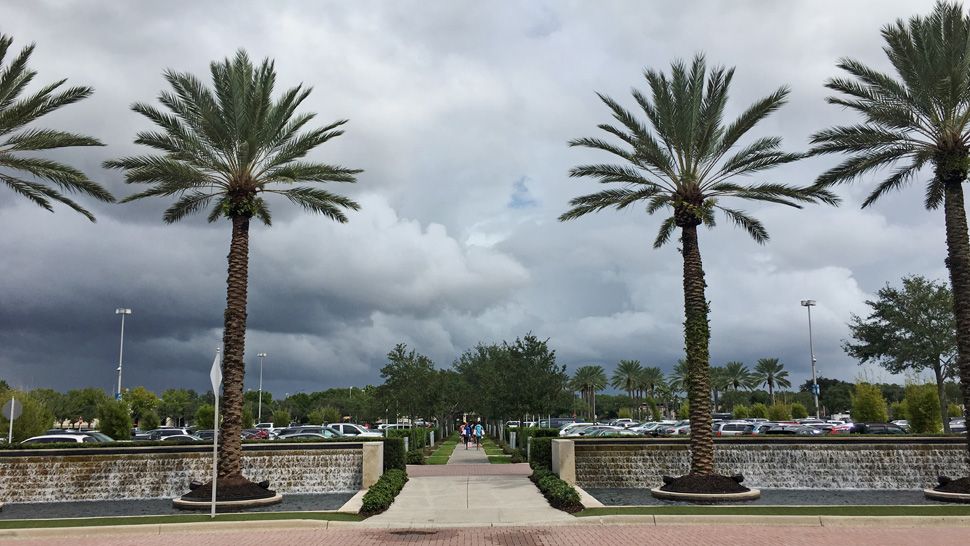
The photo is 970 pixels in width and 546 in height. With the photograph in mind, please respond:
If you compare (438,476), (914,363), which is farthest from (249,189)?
(914,363)

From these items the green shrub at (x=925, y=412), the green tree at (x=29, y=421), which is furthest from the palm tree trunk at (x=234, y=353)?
the green shrub at (x=925, y=412)

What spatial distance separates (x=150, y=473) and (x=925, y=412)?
37.1 m

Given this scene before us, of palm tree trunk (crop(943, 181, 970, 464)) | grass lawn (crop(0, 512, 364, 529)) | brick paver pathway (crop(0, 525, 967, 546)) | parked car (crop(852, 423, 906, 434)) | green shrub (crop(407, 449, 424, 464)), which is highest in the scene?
palm tree trunk (crop(943, 181, 970, 464))

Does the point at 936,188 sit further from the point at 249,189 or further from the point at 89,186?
the point at 89,186

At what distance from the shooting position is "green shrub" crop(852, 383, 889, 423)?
5050 cm

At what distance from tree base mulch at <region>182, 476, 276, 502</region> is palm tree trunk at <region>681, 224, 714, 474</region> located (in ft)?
38.7

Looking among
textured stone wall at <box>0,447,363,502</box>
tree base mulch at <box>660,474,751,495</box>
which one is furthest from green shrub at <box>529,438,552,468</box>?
textured stone wall at <box>0,447,363,502</box>

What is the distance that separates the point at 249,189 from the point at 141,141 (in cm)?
341

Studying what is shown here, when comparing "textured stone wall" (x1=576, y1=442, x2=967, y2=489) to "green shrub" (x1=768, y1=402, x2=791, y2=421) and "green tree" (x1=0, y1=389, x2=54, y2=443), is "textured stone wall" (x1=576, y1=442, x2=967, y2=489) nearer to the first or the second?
"green tree" (x1=0, y1=389, x2=54, y2=443)

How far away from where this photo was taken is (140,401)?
8919cm

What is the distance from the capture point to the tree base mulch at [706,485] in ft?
65.6

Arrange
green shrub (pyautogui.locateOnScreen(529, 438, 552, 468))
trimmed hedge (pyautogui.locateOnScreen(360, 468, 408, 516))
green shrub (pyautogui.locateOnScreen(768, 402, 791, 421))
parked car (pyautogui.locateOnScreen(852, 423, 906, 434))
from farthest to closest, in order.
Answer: green shrub (pyautogui.locateOnScreen(768, 402, 791, 421)) → parked car (pyautogui.locateOnScreen(852, 423, 906, 434)) → green shrub (pyautogui.locateOnScreen(529, 438, 552, 468)) → trimmed hedge (pyautogui.locateOnScreen(360, 468, 408, 516))

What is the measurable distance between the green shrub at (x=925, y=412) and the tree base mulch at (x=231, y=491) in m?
34.2

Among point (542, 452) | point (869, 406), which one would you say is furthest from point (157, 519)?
point (869, 406)
